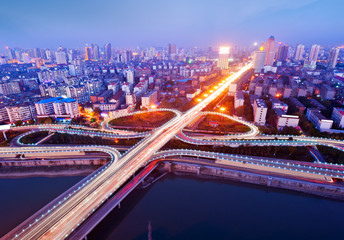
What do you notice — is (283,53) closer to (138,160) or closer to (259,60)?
(259,60)

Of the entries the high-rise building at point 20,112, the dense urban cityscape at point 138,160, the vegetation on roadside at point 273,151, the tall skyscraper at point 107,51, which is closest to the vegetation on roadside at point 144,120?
the dense urban cityscape at point 138,160

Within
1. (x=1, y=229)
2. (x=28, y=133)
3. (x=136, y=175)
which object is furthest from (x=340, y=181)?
(x=28, y=133)

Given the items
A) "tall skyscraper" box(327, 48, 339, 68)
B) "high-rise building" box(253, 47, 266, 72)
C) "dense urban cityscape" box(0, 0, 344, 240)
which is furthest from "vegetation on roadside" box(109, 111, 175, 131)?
"tall skyscraper" box(327, 48, 339, 68)

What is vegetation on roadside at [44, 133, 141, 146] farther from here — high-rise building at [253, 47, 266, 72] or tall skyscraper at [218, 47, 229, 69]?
tall skyscraper at [218, 47, 229, 69]

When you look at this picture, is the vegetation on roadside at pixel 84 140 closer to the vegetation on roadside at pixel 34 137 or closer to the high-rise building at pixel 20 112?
the vegetation on roadside at pixel 34 137

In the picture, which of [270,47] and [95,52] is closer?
[270,47]

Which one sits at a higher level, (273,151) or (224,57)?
(224,57)

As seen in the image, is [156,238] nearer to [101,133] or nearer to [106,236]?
[106,236]

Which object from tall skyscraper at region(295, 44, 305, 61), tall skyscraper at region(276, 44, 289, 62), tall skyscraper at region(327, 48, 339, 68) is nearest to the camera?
tall skyscraper at region(327, 48, 339, 68)

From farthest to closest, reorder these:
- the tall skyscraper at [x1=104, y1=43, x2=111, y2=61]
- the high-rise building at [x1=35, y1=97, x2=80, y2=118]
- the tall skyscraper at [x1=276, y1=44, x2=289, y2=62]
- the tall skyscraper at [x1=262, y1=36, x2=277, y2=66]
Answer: the tall skyscraper at [x1=104, y1=43, x2=111, y2=61] → the tall skyscraper at [x1=276, y1=44, x2=289, y2=62] → the tall skyscraper at [x1=262, y1=36, x2=277, y2=66] → the high-rise building at [x1=35, y1=97, x2=80, y2=118]

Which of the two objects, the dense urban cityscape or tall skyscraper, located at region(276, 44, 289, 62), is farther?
tall skyscraper, located at region(276, 44, 289, 62)

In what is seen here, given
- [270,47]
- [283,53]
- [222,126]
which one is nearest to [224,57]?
[270,47]
